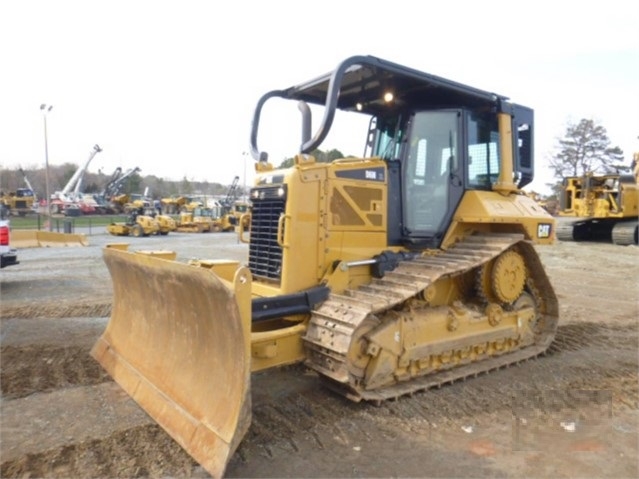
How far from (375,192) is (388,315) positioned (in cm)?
133

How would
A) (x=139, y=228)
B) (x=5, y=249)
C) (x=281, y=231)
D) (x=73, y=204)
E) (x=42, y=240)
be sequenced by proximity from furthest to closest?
1. (x=73, y=204)
2. (x=139, y=228)
3. (x=42, y=240)
4. (x=5, y=249)
5. (x=281, y=231)

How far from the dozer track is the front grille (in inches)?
28.0

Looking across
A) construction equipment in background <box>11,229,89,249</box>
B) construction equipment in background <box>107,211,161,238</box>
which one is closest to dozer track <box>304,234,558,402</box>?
construction equipment in background <box>11,229,89,249</box>

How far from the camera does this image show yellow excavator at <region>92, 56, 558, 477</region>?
389 cm

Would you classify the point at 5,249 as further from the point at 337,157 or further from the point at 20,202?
the point at 20,202

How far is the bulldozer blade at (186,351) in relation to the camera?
3434 mm

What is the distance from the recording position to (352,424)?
4.05 m

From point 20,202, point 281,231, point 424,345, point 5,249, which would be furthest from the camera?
point 20,202

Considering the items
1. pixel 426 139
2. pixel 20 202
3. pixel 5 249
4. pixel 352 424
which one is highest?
pixel 426 139

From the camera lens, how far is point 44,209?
5384cm

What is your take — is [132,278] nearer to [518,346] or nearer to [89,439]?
[89,439]

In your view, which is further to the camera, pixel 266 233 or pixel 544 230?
pixel 544 230

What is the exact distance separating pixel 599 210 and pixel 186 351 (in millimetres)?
22133

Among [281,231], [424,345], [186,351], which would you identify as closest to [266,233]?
[281,231]
